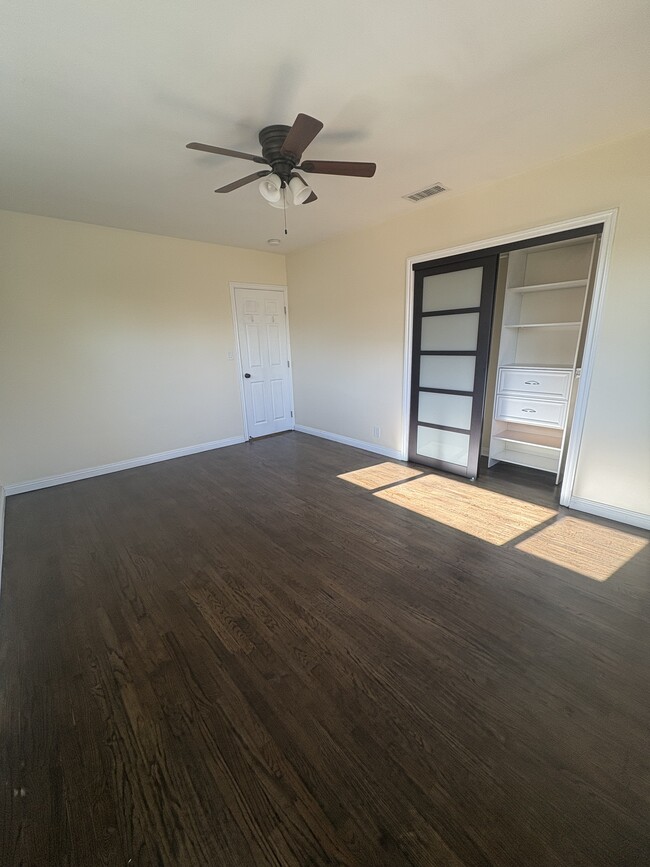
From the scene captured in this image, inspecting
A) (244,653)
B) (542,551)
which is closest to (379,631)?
(244,653)

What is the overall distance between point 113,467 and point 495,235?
479 centimetres

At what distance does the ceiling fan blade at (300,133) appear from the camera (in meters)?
1.58

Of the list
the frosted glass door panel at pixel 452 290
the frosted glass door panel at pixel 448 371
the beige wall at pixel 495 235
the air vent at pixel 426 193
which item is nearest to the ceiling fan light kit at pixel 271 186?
the air vent at pixel 426 193

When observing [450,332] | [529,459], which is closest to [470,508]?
[529,459]

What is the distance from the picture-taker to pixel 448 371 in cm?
369

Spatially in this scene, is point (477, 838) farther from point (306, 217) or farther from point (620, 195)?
point (306, 217)

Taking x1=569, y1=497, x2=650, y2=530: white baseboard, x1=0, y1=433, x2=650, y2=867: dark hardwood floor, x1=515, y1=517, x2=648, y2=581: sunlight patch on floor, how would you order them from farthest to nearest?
x1=569, y1=497, x2=650, y2=530: white baseboard
x1=515, y1=517, x2=648, y2=581: sunlight patch on floor
x1=0, y1=433, x2=650, y2=867: dark hardwood floor

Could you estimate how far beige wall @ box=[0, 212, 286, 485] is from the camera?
11.1 feet

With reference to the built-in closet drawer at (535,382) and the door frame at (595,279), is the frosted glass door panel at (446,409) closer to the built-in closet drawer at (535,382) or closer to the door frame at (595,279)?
the built-in closet drawer at (535,382)

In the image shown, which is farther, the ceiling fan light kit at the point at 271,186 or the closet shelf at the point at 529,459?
the closet shelf at the point at 529,459

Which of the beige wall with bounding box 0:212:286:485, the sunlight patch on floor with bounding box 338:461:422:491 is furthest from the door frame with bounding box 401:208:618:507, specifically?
the beige wall with bounding box 0:212:286:485

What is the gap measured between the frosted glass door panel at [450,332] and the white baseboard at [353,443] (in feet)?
4.45

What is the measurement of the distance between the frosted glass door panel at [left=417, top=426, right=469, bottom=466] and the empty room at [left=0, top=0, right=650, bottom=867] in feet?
0.11

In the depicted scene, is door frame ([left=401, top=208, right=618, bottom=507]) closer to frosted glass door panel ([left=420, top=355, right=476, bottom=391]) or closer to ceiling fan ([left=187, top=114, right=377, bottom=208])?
frosted glass door panel ([left=420, top=355, right=476, bottom=391])
